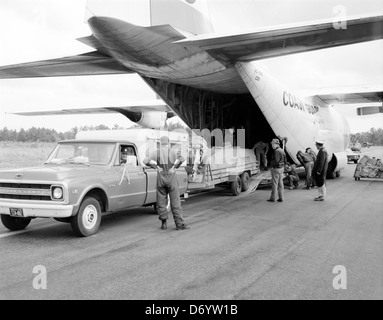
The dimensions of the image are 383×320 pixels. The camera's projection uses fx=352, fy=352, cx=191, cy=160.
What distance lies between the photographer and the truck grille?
18.9 feet

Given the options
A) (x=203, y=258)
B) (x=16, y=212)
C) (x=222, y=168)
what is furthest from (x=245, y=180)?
(x=16, y=212)

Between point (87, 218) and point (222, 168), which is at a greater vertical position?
point (222, 168)

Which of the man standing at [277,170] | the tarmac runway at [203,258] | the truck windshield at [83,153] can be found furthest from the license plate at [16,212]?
the man standing at [277,170]

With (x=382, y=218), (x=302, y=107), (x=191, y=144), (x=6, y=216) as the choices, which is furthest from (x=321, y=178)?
(x=6, y=216)

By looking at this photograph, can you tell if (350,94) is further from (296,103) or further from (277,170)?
(277,170)

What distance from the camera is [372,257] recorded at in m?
5.04

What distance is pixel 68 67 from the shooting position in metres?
10.1

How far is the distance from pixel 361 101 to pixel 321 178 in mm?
10630

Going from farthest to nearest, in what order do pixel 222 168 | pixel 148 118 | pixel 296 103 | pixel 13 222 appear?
pixel 148 118 → pixel 296 103 → pixel 222 168 → pixel 13 222

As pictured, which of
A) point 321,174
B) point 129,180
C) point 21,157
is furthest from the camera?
point 21,157

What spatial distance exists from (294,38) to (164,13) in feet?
10.4

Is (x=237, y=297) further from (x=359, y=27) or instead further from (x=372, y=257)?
(x=359, y=27)

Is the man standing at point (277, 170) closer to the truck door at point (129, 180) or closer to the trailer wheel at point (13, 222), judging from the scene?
the truck door at point (129, 180)
